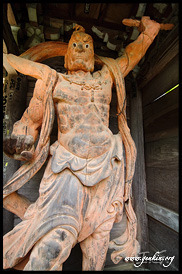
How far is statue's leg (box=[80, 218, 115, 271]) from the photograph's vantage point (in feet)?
4.09

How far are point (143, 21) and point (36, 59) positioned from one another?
1.18 meters

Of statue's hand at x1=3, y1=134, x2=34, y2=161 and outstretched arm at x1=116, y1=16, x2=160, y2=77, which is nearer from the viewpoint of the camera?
statue's hand at x1=3, y1=134, x2=34, y2=161

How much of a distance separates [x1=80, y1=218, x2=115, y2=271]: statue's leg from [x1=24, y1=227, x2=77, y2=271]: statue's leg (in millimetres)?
262

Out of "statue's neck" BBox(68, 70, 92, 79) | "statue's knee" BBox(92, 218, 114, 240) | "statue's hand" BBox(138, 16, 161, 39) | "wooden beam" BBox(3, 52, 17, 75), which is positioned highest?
"statue's hand" BBox(138, 16, 161, 39)

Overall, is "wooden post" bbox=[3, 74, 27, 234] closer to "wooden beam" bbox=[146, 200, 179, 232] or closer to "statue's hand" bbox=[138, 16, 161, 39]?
"statue's hand" bbox=[138, 16, 161, 39]

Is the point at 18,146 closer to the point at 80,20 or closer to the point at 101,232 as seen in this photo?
the point at 101,232

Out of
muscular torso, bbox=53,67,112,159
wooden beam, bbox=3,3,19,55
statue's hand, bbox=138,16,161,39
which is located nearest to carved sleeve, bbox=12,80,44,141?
muscular torso, bbox=53,67,112,159

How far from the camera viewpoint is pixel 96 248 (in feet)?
4.16

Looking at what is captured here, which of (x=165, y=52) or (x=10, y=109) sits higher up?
(x=165, y=52)

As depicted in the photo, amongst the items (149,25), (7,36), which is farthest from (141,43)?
(7,36)

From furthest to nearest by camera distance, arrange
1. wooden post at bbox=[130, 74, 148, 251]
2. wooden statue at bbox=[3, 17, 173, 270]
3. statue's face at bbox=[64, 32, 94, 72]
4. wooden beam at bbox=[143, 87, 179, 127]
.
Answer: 1. wooden post at bbox=[130, 74, 148, 251]
2. wooden beam at bbox=[143, 87, 179, 127]
3. statue's face at bbox=[64, 32, 94, 72]
4. wooden statue at bbox=[3, 17, 173, 270]

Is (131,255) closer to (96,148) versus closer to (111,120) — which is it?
(96,148)

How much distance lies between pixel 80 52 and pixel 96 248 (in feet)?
5.85

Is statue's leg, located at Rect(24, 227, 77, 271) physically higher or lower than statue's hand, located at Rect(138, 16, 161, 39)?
lower
